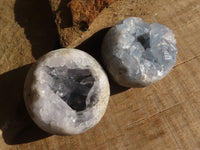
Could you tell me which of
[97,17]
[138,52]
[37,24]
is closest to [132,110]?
[138,52]

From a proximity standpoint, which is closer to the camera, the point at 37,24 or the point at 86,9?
the point at 86,9

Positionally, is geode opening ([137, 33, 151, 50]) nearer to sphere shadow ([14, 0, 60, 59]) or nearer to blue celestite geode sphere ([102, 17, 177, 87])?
blue celestite geode sphere ([102, 17, 177, 87])

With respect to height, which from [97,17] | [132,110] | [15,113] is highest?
[97,17]

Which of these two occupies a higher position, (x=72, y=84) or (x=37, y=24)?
(x=37, y=24)

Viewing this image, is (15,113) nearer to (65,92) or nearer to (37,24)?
(65,92)

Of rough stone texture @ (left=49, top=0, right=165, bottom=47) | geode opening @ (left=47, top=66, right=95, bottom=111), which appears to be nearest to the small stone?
geode opening @ (left=47, top=66, right=95, bottom=111)

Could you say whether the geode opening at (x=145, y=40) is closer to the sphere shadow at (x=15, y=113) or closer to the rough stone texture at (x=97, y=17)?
the rough stone texture at (x=97, y=17)

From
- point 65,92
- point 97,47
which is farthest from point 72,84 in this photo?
point 97,47

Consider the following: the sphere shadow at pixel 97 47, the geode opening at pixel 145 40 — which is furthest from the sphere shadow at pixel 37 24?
the geode opening at pixel 145 40
